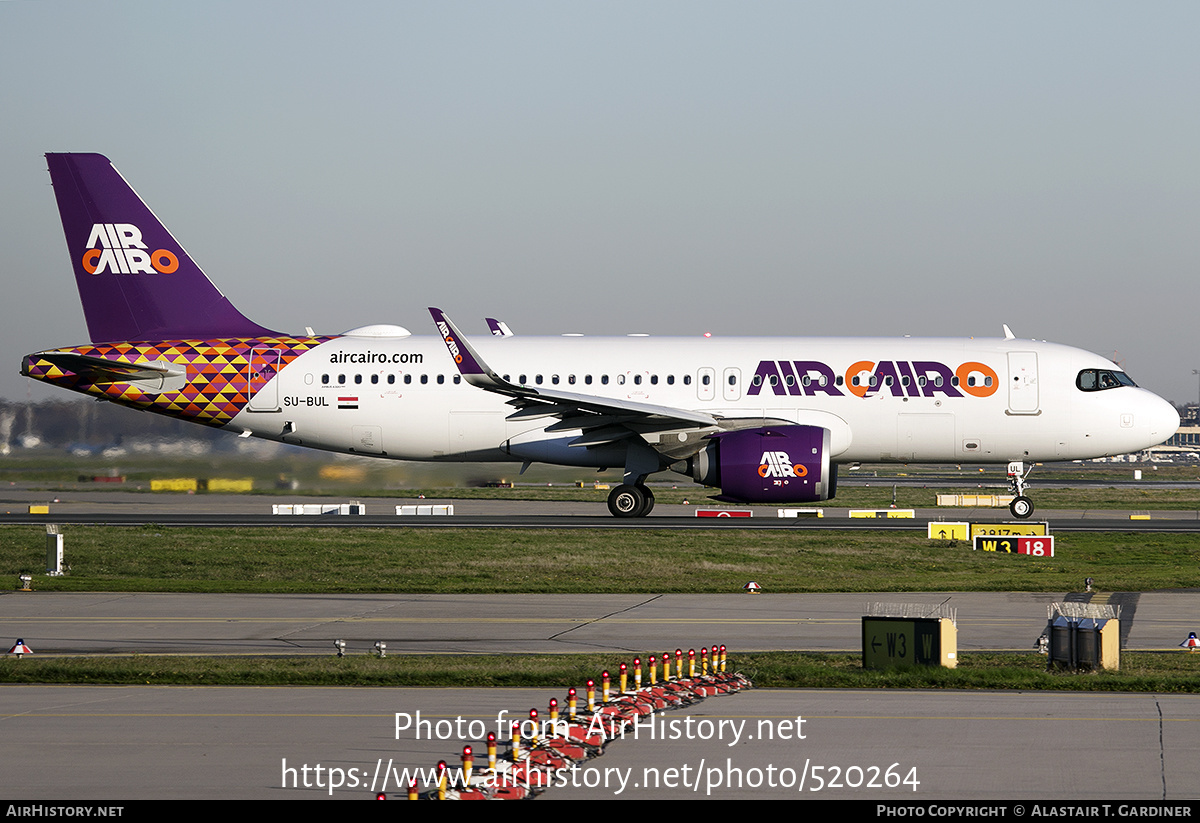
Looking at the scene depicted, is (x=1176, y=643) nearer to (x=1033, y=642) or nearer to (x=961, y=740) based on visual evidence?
(x=1033, y=642)

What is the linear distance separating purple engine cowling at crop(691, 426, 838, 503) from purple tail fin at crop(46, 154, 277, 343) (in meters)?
14.4

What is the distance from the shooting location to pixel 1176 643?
1723 cm

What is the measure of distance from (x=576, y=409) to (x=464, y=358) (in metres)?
3.47

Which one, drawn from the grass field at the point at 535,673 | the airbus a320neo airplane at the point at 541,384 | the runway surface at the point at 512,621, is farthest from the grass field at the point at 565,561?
the grass field at the point at 535,673

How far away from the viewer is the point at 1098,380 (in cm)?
3612

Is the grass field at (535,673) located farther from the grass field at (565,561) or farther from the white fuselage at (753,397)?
the white fuselage at (753,397)

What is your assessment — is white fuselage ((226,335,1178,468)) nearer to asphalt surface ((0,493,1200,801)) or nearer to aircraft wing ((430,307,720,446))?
aircraft wing ((430,307,720,446))

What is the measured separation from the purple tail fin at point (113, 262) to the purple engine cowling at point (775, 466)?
14.4 metres

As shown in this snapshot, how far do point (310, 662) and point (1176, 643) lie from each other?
11574 mm

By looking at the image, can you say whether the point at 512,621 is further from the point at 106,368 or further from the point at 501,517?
the point at 106,368

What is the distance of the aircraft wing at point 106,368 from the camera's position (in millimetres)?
34312

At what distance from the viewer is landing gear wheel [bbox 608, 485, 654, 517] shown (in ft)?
118

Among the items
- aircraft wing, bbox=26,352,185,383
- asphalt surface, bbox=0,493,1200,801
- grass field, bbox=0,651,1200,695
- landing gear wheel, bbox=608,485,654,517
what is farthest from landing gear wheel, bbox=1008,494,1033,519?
aircraft wing, bbox=26,352,185,383
